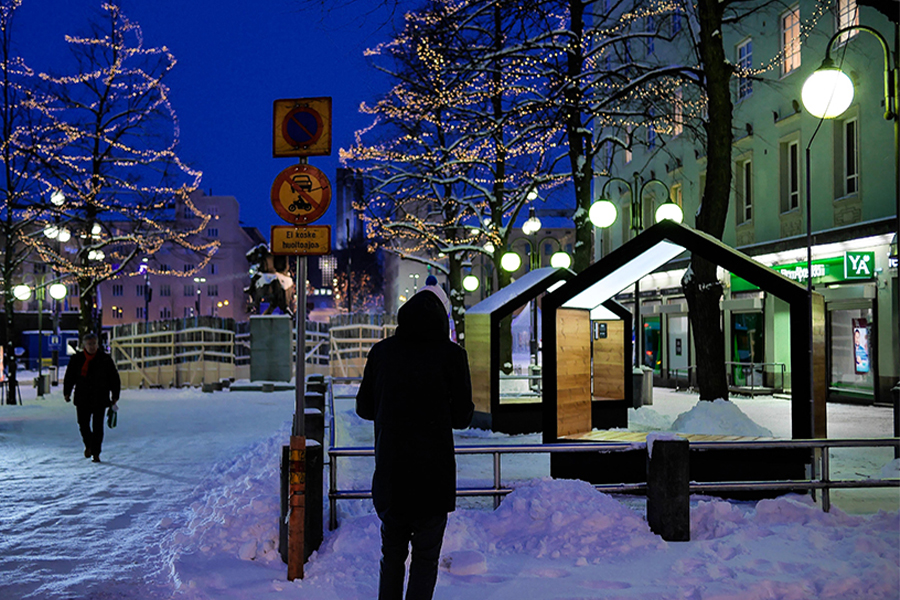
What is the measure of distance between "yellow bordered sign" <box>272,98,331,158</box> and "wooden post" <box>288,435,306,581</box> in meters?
2.18

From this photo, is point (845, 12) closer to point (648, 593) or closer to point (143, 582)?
point (648, 593)

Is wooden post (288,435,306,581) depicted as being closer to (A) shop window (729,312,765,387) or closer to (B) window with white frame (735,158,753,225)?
(A) shop window (729,312,765,387)

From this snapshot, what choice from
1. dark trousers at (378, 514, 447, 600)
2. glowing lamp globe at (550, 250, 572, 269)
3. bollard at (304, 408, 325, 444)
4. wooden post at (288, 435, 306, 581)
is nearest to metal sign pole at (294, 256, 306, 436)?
wooden post at (288, 435, 306, 581)

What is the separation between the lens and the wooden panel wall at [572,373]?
9.60 metres

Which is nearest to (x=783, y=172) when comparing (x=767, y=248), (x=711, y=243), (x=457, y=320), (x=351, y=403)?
(x=767, y=248)

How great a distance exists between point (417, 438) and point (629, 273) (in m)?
7.43

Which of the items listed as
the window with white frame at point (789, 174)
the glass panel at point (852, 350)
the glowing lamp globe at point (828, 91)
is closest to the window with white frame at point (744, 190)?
the window with white frame at point (789, 174)

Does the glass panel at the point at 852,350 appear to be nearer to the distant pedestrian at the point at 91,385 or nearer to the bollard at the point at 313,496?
the distant pedestrian at the point at 91,385

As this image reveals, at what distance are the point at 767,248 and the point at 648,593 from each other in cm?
2243

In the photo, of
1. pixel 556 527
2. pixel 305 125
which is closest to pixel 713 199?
pixel 556 527

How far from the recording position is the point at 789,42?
80.7ft

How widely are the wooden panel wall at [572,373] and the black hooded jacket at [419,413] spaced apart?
5.28m

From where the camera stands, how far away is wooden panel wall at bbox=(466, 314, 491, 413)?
14.2 meters

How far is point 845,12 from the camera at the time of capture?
68.1ft
